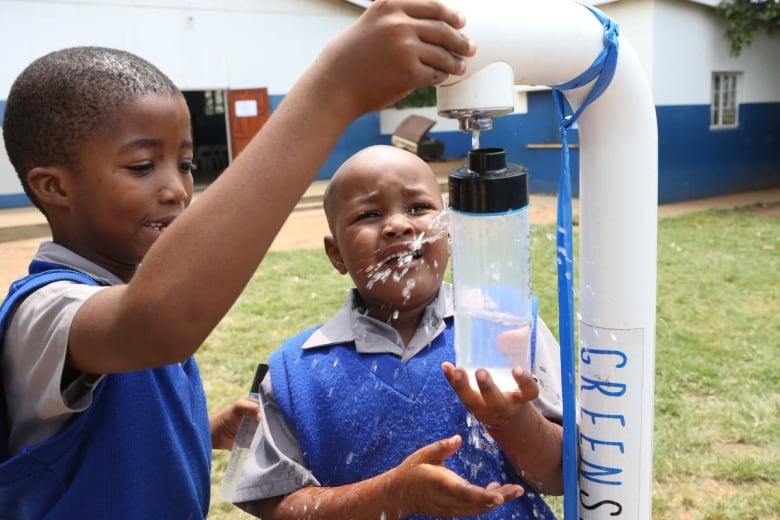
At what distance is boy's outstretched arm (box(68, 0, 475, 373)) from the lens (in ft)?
2.54

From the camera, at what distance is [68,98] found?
116 centimetres

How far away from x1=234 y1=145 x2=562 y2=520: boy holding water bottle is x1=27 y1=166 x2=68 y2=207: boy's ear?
1.71 ft

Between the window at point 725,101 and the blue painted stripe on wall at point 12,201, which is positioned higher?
the window at point 725,101

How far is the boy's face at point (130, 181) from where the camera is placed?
1.13m

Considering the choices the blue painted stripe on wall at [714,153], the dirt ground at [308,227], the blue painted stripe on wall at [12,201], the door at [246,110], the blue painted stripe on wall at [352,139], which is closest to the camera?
the dirt ground at [308,227]

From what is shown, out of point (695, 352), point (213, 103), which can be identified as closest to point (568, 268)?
point (695, 352)

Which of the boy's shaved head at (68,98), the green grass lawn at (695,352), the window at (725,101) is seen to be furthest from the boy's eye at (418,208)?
the window at (725,101)

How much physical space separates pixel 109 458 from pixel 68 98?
60 centimetres

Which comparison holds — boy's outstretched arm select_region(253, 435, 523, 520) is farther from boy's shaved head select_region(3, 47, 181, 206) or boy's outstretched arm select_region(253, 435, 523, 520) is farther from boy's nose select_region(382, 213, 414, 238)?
boy's shaved head select_region(3, 47, 181, 206)

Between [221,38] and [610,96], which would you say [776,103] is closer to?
[221,38]

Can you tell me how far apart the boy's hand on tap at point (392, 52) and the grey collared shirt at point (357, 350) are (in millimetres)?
720

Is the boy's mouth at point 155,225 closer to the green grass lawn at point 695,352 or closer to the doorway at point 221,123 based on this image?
the green grass lawn at point 695,352

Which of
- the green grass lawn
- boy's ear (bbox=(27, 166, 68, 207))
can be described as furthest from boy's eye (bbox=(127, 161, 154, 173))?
the green grass lawn

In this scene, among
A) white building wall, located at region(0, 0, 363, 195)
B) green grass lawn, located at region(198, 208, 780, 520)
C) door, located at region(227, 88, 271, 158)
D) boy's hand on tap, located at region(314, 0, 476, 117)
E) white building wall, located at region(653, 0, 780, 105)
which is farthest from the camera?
door, located at region(227, 88, 271, 158)
